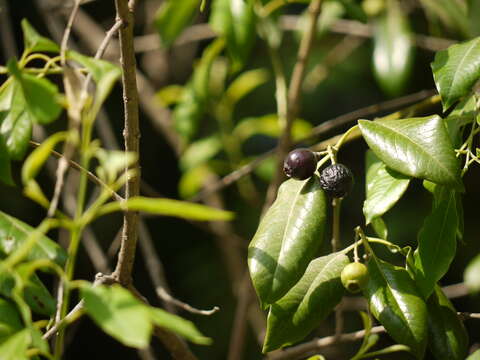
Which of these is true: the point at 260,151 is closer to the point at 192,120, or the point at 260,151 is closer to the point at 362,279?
the point at 192,120

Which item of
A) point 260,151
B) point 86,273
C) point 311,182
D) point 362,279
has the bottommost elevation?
point 86,273

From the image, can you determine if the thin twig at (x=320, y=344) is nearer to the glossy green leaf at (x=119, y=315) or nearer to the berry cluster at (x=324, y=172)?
the berry cluster at (x=324, y=172)

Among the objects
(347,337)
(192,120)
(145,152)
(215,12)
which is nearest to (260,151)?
(145,152)

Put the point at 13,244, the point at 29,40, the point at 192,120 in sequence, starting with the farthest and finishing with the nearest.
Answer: the point at 192,120 < the point at 29,40 < the point at 13,244

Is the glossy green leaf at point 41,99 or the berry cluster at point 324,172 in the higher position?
the glossy green leaf at point 41,99

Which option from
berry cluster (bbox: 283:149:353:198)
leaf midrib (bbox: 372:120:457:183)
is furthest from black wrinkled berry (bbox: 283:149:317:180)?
leaf midrib (bbox: 372:120:457:183)

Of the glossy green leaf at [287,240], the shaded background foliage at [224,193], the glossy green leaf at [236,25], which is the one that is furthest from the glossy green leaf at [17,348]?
the shaded background foliage at [224,193]
